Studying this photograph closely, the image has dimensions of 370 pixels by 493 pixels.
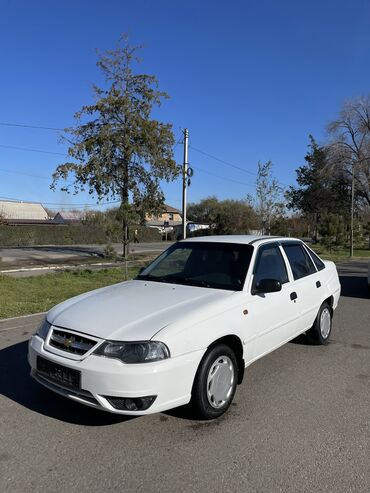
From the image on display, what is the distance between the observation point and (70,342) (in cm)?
378

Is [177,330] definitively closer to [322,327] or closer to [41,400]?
[41,400]

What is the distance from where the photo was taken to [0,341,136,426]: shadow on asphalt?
402 cm

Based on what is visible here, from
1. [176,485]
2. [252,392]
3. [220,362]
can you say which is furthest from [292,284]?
[176,485]

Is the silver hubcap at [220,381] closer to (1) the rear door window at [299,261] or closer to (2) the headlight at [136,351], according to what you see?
(2) the headlight at [136,351]

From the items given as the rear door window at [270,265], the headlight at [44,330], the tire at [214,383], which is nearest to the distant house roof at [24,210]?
the rear door window at [270,265]

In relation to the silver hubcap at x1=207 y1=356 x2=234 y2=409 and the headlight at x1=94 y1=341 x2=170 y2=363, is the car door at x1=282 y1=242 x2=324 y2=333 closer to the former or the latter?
the silver hubcap at x1=207 y1=356 x2=234 y2=409

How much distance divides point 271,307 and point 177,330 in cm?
153

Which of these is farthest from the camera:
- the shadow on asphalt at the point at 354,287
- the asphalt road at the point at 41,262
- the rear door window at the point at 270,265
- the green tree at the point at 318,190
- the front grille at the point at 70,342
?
the green tree at the point at 318,190

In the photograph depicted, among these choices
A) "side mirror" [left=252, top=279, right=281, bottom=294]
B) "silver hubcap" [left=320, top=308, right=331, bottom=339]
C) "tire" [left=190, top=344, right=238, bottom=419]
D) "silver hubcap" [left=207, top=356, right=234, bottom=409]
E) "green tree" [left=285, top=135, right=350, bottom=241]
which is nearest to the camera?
"tire" [left=190, top=344, right=238, bottom=419]

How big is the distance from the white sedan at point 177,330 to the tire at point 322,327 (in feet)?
2.53

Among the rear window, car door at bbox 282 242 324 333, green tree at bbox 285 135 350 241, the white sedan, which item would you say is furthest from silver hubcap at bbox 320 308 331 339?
green tree at bbox 285 135 350 241

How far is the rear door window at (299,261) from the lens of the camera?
576 cm

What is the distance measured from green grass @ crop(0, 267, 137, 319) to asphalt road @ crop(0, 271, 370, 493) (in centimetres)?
443

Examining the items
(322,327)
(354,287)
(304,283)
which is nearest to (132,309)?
(304,283)
